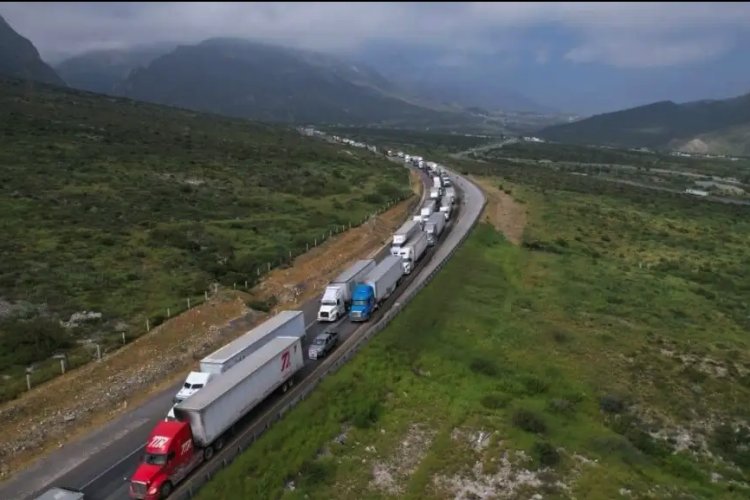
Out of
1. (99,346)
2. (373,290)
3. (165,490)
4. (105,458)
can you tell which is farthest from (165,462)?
(373,290)

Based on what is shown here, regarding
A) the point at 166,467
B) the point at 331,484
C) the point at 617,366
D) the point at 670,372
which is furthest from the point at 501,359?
the point at 166,467

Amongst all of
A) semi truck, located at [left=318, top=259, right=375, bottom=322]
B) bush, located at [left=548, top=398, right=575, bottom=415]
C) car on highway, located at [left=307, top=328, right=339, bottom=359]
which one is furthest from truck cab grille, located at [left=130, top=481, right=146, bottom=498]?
semi truck, located at [left=318, top=259, right=375, bottom=322]

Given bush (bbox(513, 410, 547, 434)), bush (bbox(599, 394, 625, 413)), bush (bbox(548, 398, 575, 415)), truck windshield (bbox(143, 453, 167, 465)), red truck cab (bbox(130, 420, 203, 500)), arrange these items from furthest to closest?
bush (bbox(599, 394, 625, 413)) → bush (bbox(548, 398, 575, 415)) → bush (bbox(513, 410, 547, 434)) → truck windshield (bbox(143, 453, 167, 465)) → red truck cab (bbox(130, 420, 203, 500))

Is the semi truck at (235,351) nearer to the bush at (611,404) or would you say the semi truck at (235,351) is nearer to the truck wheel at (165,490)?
the truck wheel at (165,490)

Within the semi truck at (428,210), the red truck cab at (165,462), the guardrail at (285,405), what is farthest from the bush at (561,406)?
the semi truck at (428,210)

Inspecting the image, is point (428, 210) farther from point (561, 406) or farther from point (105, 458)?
point (105, 458)

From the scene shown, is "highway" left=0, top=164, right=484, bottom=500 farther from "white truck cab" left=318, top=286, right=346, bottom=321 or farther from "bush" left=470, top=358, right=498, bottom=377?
"bush" left=470, top=358, right=498, bottom=377

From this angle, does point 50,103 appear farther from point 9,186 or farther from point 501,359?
point 501,359
